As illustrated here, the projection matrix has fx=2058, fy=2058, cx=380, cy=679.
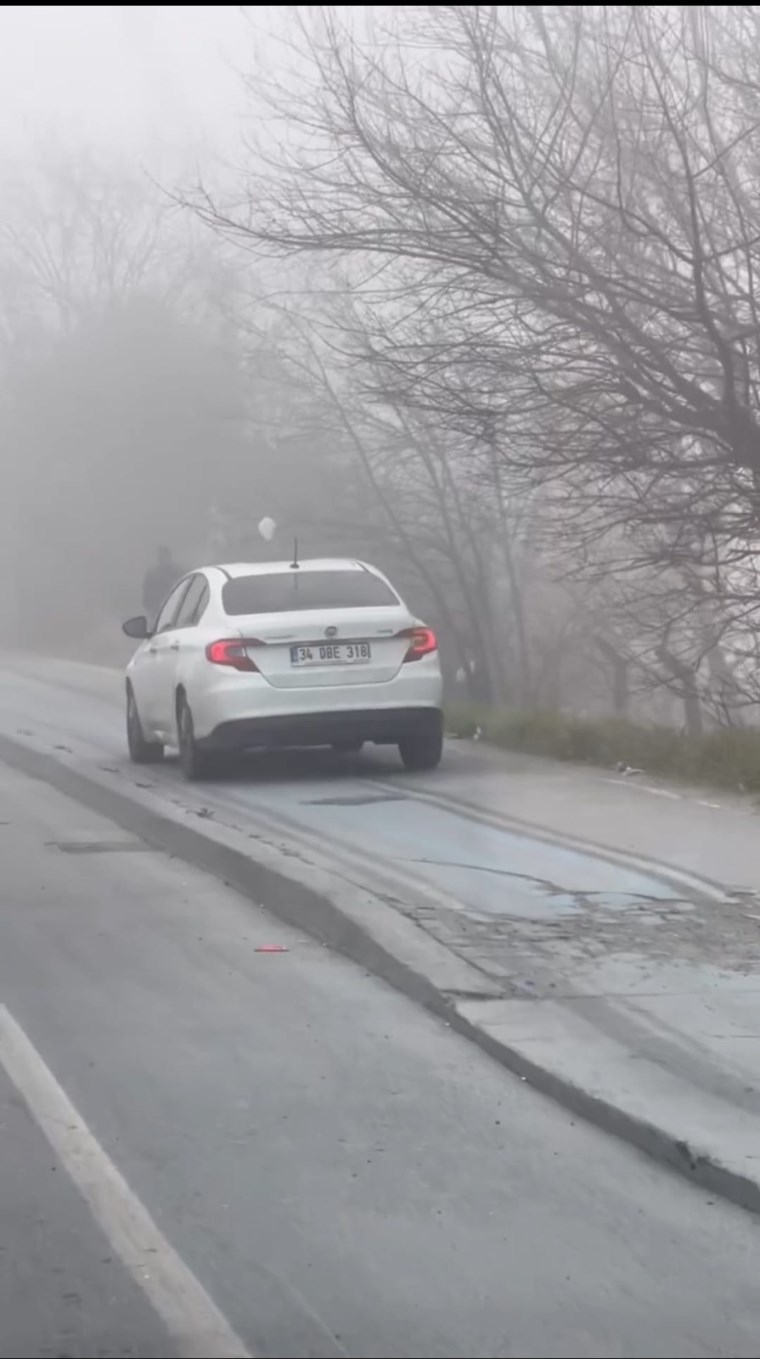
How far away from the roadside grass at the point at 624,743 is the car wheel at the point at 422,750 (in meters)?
1.08

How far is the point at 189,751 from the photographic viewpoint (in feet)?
45.9

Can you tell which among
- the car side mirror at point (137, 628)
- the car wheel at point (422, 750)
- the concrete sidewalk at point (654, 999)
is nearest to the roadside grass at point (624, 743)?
the car wheel at point (422, 750)

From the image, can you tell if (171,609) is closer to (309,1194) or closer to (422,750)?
(422,750)

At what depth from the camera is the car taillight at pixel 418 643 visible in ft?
45.7

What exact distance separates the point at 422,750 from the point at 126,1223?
31.2 feet

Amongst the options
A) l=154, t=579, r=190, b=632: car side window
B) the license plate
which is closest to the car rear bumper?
the license plate

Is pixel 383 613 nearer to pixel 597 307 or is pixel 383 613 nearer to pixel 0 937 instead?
pixel 597 307

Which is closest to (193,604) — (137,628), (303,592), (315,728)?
(303,592)

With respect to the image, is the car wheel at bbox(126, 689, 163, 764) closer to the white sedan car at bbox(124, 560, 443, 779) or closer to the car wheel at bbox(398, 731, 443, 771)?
the white sedan car at bbox(124, 560, 443, 779)

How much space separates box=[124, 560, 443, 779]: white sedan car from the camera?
13586 millimetres

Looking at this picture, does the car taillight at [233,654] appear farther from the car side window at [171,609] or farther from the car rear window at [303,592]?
the car side window at [171,609]

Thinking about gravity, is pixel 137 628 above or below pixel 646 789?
above

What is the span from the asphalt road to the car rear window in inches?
246

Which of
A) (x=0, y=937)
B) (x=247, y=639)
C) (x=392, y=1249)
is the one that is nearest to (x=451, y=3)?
(x=247, y=639)
